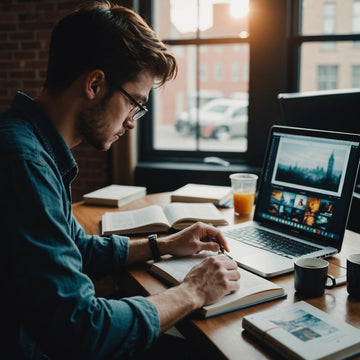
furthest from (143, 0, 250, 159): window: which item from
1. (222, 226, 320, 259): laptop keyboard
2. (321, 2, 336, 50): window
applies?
(222, 226, 320, 259): laptop keyboard

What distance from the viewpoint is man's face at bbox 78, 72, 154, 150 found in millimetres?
1147

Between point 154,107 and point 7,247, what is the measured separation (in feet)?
6.80

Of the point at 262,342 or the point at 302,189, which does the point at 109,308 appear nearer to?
the point at 262,342

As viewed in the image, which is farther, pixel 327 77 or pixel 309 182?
pixel 327 77

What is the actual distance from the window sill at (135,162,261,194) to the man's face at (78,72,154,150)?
1369 millimetres

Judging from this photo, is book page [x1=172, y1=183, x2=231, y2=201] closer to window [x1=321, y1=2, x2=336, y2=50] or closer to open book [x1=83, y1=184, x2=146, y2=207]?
open book [x1=83, y1=184, x2=146, y2=207]

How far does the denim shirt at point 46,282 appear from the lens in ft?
2.72

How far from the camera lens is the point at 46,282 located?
32.6 inches

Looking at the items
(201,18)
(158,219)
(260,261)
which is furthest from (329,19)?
(260,261)

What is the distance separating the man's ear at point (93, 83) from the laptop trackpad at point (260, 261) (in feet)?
1.96

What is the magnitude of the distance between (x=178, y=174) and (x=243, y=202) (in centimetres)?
93

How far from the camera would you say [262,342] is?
0.86 metres

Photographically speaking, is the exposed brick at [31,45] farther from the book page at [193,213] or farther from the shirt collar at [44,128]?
the shirt collar at [44,128]

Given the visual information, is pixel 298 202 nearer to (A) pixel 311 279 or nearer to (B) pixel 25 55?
(A) pixel 311 279
